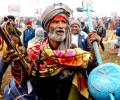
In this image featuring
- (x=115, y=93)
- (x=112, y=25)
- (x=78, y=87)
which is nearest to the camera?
(x=115, y=93)

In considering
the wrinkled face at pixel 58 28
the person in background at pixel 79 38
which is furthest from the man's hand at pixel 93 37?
the person in background at pixel 79 38

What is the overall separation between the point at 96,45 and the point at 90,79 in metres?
0.40

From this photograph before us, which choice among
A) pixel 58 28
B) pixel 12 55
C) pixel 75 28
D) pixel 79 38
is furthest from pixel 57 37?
pixel 75 28

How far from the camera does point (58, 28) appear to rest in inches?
152

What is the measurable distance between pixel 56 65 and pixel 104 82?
49 cm

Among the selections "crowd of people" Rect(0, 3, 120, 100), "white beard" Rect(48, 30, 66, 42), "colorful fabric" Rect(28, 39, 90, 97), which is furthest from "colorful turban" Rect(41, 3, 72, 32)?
"colorful fabric" Rect(28, 39, 90, 97)

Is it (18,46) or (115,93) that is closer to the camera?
(115,93)

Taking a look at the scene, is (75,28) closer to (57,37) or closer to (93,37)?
(93,37)

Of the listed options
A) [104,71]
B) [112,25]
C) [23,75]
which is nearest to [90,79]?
[104,71]

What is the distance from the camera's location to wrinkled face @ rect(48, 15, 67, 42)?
3831 millimetres

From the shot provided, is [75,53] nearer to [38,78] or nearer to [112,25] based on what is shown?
[38,78]

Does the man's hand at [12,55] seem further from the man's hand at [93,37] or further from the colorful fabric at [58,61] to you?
the man's hand at [93,37]

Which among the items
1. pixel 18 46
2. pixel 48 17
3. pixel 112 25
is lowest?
pixel 112 25

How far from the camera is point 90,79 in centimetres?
364
